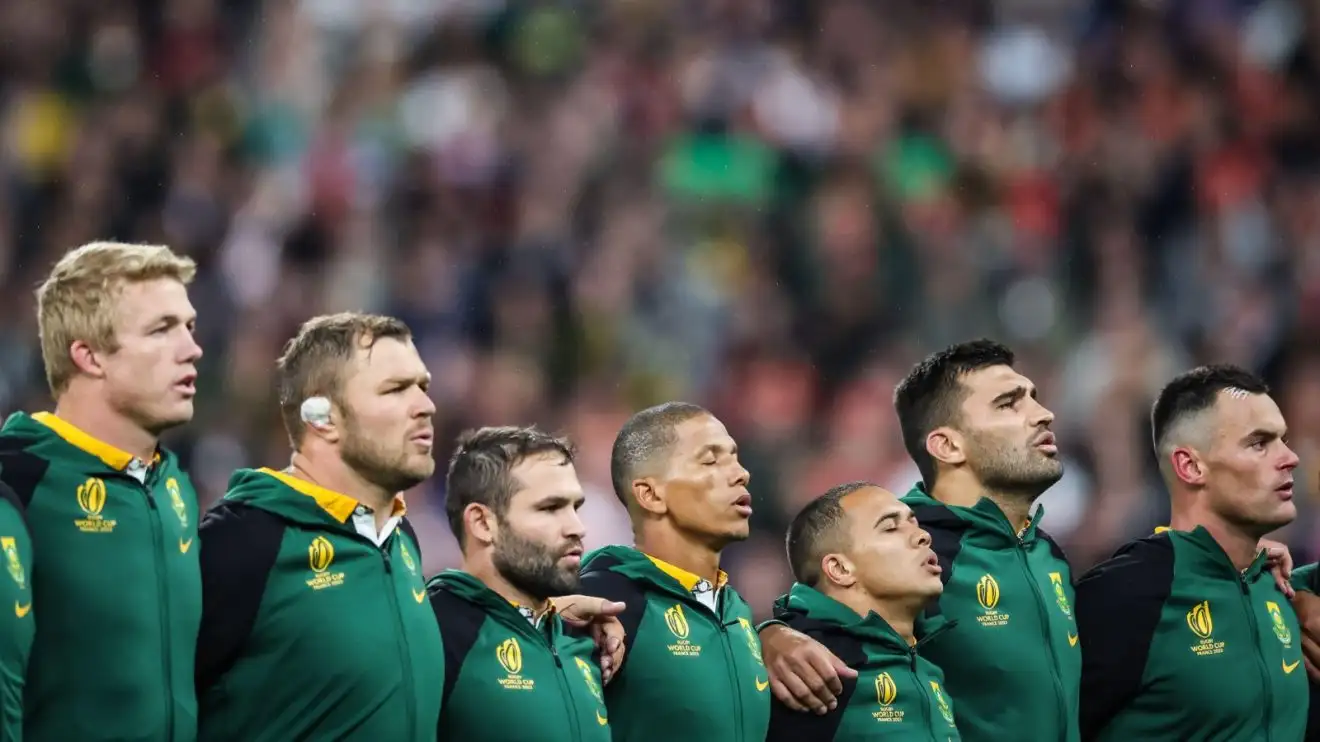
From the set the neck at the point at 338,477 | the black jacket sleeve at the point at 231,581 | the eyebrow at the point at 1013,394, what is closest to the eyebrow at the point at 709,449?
the eyebrow at the point at 1013,394

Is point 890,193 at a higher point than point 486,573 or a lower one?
higher

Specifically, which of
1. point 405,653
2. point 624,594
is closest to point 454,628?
point 405,653

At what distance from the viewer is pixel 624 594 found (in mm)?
5809

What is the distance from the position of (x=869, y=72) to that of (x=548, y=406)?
3456 mm

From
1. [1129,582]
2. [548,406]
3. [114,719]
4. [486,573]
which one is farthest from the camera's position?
[548,406]

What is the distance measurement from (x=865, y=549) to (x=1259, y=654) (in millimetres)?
1232

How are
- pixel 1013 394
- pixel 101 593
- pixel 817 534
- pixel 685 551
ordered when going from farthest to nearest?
1. pixel 1013 394
2. pixel 817 534
3. pixel 685 551
4. pixel 101 593

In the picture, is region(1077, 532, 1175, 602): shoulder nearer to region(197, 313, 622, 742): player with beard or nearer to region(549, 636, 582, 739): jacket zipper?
region(549, 636, 582, 739): jacket zipper

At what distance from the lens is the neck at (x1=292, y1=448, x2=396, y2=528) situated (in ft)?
17.4

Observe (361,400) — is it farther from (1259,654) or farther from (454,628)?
(1259,654)

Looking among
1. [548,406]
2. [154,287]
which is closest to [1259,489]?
[154,287]

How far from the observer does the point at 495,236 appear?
39.1 ft

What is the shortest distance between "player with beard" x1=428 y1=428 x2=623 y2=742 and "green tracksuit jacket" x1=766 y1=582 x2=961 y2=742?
2.09 feet

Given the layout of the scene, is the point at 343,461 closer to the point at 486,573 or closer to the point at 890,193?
the point at 486,573
